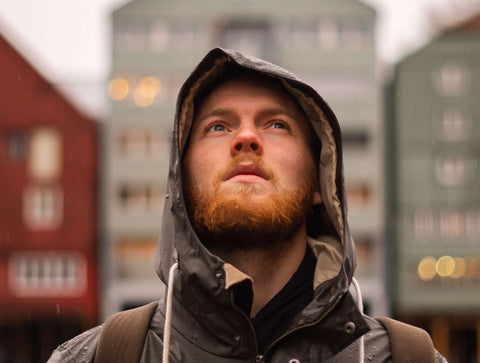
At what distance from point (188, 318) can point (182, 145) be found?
675 millimetres

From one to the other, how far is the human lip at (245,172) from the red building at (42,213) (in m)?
31.1

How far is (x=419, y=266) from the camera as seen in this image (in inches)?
1307

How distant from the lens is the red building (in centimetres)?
3262

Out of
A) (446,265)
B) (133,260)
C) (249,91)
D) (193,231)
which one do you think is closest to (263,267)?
(193,231)

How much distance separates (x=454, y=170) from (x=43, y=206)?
1914 centimetres

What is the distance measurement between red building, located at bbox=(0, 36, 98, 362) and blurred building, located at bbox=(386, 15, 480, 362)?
14.5 m

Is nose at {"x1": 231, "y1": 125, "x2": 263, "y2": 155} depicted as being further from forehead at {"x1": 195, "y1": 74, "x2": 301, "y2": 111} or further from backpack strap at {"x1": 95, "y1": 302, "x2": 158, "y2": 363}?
backpack strap at {"x1": 95, "y1": 302, "x2": 158, "y2": 363}

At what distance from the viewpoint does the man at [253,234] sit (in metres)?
2.37

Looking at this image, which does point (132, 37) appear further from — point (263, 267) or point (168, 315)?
point (168, 315)

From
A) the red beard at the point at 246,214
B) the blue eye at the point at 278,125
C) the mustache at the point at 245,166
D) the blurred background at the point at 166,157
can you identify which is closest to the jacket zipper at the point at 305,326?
the red beard at the point at 246,214

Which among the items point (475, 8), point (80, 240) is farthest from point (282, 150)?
point (475, 8)

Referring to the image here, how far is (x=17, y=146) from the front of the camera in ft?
110

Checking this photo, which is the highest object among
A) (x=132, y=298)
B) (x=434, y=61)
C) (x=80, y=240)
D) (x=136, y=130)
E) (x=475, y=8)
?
(x=475, y=8)

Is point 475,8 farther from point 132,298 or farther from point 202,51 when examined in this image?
point 132,298
